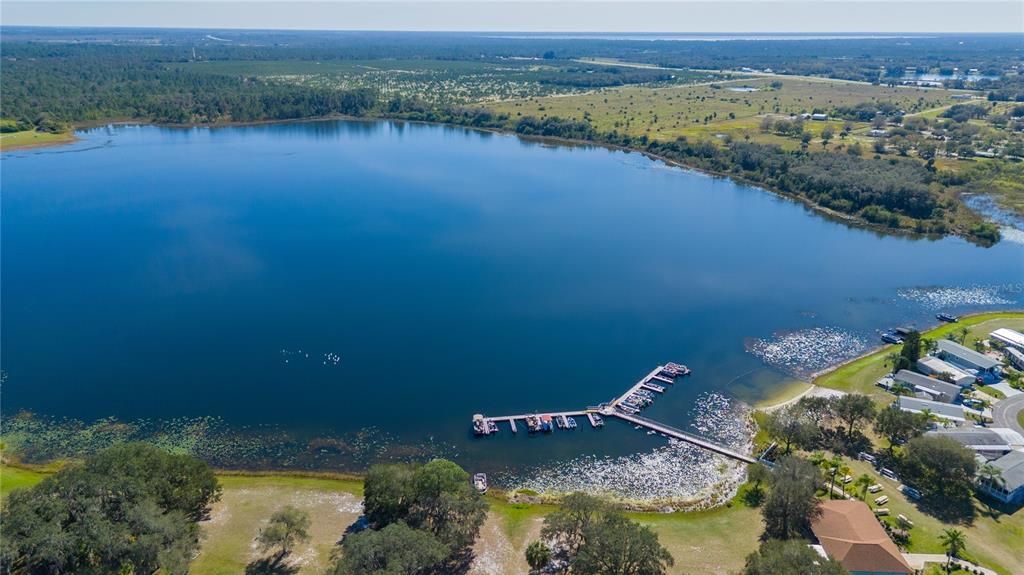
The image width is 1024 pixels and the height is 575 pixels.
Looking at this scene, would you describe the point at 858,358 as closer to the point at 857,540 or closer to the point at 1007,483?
the point at 1007,483

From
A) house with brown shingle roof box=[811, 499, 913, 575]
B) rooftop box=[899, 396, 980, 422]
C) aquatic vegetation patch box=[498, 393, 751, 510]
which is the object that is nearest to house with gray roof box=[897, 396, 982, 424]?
rooftop box=[899, 396, 980, 422]

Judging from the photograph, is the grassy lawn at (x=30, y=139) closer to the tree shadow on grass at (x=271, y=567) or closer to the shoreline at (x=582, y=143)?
the shoreline at (x=582, y=143)

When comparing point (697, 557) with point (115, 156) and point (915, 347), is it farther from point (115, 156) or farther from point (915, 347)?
point (115, 156)

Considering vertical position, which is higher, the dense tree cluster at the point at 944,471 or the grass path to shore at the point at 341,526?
the dense tree cluster at the point at 944,471

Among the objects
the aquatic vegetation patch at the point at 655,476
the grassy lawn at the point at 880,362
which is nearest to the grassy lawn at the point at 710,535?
the aquatic vegetation patch at the point at 655,476

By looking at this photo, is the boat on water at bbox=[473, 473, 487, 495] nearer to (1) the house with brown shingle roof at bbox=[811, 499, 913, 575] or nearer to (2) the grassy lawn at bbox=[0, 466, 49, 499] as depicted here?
(1) the house with brown shingle roof at bbox=[811, 499, 913, 575]

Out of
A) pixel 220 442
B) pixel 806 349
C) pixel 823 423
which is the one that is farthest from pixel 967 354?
pixel 220 442
